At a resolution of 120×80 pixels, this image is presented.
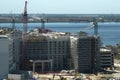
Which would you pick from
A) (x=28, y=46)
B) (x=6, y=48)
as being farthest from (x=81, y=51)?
(x=6, y=48)

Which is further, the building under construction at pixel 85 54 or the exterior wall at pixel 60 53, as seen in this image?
the exterior wall at pixel 60 53

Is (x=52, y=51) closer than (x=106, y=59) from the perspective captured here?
Yes

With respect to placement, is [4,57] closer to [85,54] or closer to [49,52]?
[49,52]

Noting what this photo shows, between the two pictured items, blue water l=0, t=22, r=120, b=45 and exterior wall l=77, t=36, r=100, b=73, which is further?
blue water l=0, t=22, r=120, b=45

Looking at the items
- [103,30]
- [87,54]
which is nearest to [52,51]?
[87,54]

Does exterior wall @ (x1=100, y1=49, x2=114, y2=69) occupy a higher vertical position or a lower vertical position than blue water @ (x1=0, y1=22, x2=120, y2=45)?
higher

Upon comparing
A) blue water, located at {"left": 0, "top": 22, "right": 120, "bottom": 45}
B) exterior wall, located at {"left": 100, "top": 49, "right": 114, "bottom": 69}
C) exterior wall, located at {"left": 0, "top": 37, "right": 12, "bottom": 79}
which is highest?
exterior wall, located at {"left": 0, "top": 37, "right": 12, "bottom": 79}

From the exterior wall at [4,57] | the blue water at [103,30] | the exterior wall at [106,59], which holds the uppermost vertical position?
the exterior wall at [4,57]

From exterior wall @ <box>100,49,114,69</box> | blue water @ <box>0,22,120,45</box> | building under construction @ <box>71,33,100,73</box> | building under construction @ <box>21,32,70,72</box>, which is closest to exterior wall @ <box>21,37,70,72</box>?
building under construction @ <box>21,32,70,72</box>

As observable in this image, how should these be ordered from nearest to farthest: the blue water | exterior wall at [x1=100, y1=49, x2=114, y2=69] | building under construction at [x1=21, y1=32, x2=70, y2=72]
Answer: building under construction at [x1=21, y1=32, x2=70, y2=72] → exterior wall at [x1=100, y1=49, x2=114, y2=69] → the blue water

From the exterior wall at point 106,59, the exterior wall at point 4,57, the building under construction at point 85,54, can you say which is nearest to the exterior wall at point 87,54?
the building under construction at point 85,54

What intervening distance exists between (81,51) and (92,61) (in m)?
1.16

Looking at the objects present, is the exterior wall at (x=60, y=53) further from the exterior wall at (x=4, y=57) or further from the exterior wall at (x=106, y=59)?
the exterior wall at (x=4, y=57)

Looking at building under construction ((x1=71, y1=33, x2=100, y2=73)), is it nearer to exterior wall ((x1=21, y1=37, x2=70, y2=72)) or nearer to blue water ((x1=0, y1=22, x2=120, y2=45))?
exterior wall ((x1=21, y1=37, x2=70, y2=72))
